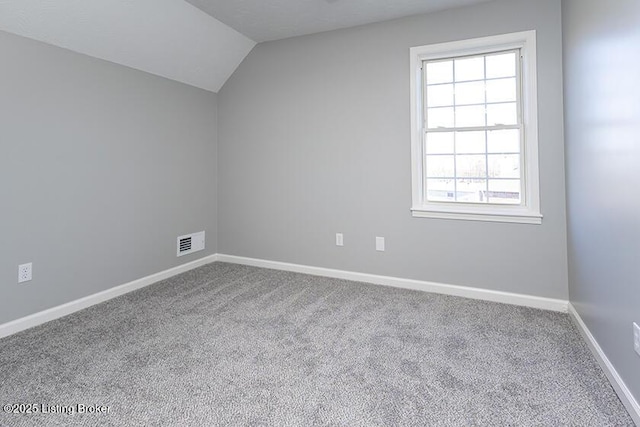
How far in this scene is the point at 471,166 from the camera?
298cm

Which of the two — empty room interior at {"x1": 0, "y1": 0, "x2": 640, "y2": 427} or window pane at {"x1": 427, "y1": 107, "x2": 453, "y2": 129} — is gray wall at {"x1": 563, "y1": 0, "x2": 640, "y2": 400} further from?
window pane at {"x1": 427, "y1": 107, "x2": 453, "y2": 129}

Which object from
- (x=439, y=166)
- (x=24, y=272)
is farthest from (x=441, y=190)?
(x=24, y=272)

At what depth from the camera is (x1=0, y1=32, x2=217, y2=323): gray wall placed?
2326mm

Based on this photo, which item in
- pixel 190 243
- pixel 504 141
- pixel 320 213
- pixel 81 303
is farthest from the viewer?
pixel 190 243

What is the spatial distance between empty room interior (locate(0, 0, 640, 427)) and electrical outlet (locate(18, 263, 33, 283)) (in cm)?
2

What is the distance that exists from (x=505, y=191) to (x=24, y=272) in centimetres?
372

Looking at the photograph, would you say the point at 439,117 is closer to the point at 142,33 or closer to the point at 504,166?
the point at 504,166

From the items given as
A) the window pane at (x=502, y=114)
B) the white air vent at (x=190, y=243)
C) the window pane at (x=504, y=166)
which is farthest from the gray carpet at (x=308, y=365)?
the window pane at (x=502, y=114)

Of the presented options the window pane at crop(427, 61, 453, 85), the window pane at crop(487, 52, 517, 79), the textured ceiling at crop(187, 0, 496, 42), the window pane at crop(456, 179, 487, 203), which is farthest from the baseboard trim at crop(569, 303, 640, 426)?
the textured ceiling at crop(187, 0, 496, 42)

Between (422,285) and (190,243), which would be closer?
(422,285)

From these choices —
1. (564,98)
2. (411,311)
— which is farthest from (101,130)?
(564,98)

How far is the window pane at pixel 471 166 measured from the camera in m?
2.94

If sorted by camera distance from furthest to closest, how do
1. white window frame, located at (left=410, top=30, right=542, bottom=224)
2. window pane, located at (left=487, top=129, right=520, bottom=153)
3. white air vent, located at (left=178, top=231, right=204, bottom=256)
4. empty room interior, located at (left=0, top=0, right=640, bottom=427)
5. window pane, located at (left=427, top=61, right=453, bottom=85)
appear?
1. white air vent, located at (left=178, top=231, right=204, bottom=256)
2. window pane, located at (left=427, top=61, right=453, bottom=85)
3. window pane, located at (left=487, top=129, right=520, bottom=153)
4. white window frame, located at (left=410, top=30, right=542, bottom=224)
5. empty room interior, located at (left=0, top=0, right=640, bottom=427)

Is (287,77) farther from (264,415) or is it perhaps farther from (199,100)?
(264,415)
